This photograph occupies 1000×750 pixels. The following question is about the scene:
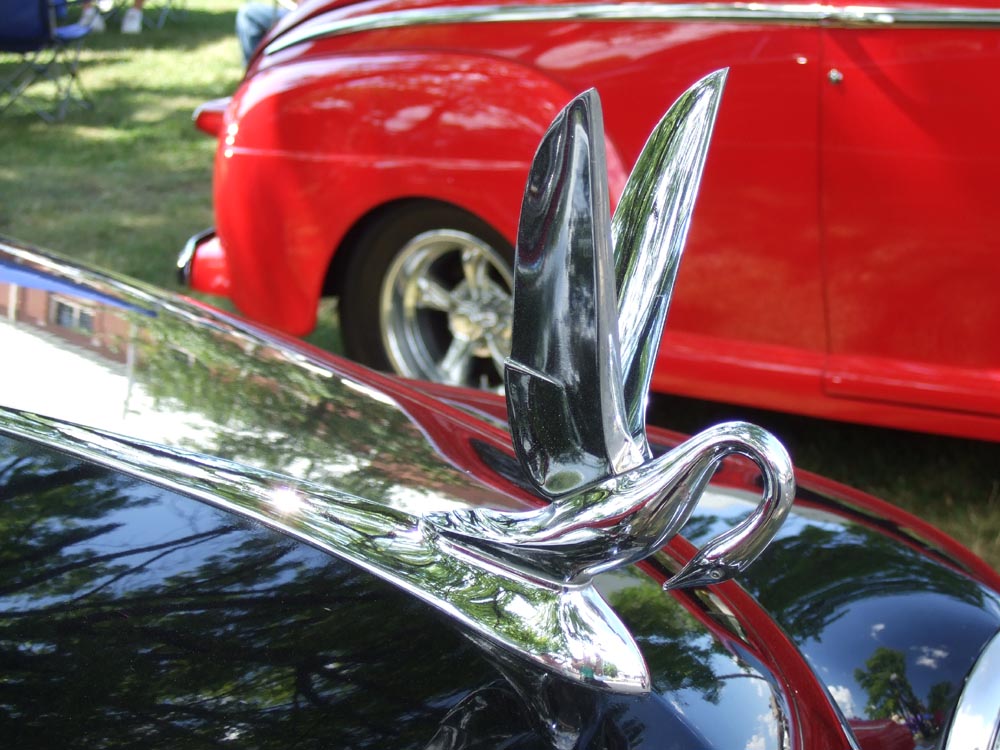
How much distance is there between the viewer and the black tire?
11.0 ft

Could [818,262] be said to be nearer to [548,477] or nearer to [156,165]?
[548,477]

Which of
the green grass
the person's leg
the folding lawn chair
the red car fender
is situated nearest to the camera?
the red car fender

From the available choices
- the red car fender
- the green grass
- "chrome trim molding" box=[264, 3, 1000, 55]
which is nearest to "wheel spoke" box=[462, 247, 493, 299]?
the red car fender

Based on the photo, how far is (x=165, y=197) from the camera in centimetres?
650

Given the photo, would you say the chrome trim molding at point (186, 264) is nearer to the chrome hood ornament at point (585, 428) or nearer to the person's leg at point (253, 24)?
the chrome hood ornament at point (585, 428)

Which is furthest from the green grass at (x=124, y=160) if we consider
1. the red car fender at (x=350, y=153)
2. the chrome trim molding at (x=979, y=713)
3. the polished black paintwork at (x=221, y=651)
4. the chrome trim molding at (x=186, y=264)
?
the chrome trim molding at (x=979, y=713)

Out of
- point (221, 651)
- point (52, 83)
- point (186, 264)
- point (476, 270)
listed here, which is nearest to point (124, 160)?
point (52, 83)

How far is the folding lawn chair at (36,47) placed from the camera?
8.13 m

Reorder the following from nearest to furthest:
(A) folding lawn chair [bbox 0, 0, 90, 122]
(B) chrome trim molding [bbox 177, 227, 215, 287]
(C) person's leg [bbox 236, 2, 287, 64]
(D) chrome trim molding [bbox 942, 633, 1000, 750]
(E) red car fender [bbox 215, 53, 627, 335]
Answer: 1. (D) chrome trim molding [bbox 942, 633, 1000, 750]
2. (E) red car fender [bbox 215, 53, 627, 335]
3. (B) chrome trim molding [bbox 177, 227, 215, 287]
4. (C) person's leg [bbox 236, 2, 287, 64]
5. (A) folding lawn chair [bbox 0, 0, 90, 122]

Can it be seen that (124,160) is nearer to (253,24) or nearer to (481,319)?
(253,24)

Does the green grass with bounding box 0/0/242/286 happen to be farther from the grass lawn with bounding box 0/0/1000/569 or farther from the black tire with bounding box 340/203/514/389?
the black tire with bounding box 340/203/514/389

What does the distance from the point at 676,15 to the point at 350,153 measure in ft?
3.23

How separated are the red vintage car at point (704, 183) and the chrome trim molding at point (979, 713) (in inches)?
68.7

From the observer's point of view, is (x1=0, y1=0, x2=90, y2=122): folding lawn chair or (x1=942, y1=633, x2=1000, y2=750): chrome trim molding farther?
(x1=0, y1=0, x2=90, y2=122): folding lawn chair
